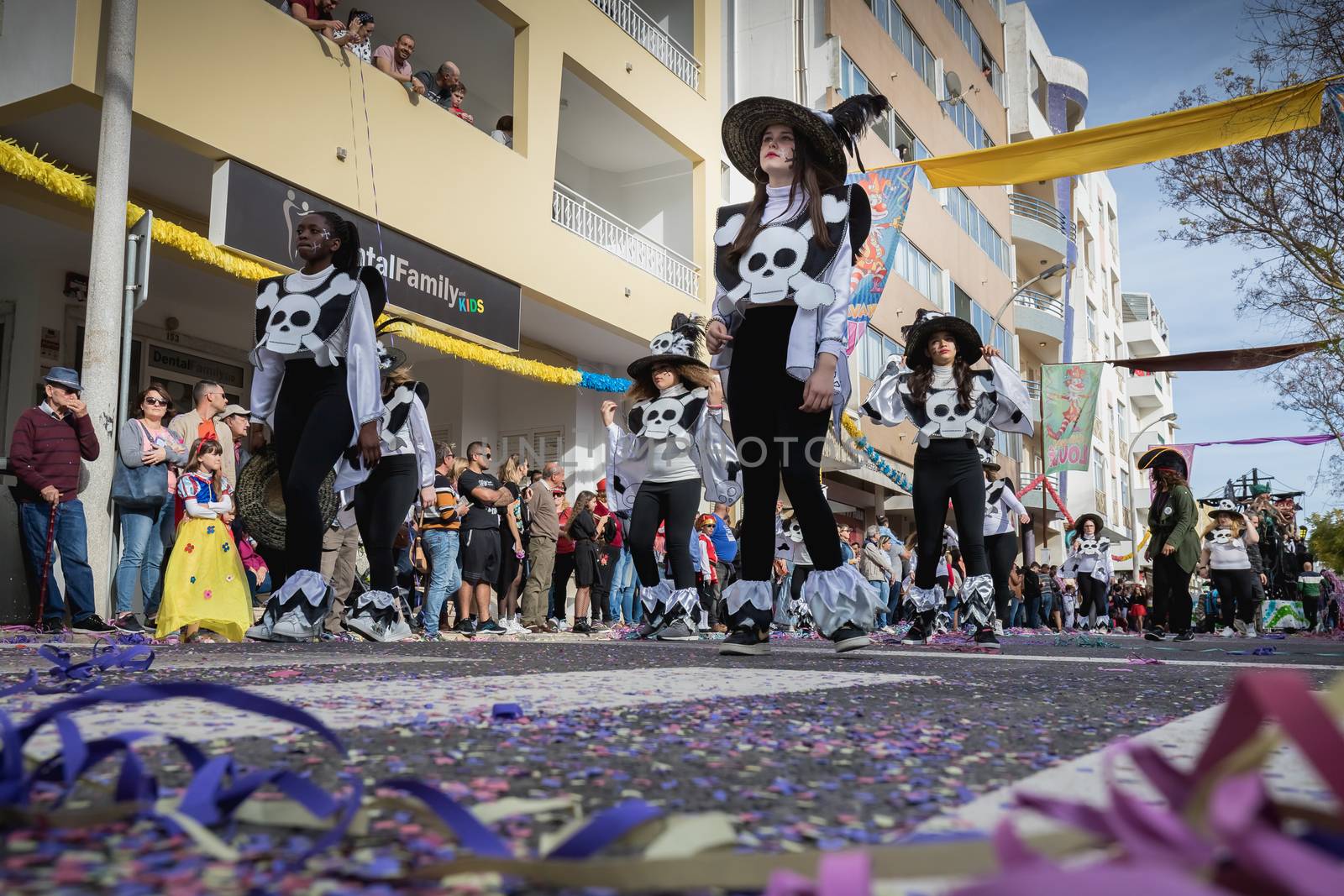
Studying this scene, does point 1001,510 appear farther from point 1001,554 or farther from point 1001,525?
point 1001,554

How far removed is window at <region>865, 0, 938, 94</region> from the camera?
27.3 metres

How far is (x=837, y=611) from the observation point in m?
4.58

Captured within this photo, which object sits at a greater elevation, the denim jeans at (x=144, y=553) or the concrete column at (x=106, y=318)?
the concrete column at (x=106, y=318)

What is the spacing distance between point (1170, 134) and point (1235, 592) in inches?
244

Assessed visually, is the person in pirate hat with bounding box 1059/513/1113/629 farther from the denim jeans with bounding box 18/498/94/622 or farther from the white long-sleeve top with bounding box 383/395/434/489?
the denim jeans with bounding box 18/498/94/622

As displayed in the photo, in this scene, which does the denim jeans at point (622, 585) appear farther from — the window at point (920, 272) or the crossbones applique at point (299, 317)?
the window at point (920, 272)

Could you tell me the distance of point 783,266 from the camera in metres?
4.69

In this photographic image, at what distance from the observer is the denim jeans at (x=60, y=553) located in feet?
23.0

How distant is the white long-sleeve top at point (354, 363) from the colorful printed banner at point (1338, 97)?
9.14 metres

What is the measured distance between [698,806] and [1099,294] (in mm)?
58574

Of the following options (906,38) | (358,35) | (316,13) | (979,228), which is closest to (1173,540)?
(358,35)

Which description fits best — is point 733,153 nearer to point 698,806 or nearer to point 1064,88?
point 698,806

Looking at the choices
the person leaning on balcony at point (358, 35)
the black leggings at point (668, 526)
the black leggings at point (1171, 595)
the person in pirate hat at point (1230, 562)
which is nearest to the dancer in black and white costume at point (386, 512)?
the black leggings at point (668, 526)

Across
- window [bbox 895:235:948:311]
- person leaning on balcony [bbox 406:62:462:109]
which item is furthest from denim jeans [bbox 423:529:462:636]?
window [bbox 895:235:948:311]
